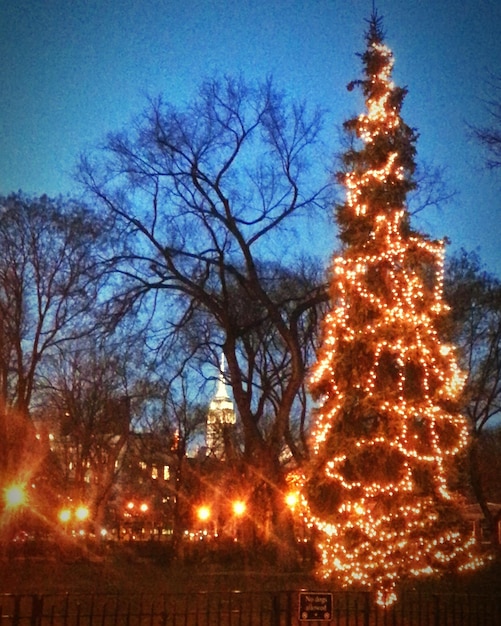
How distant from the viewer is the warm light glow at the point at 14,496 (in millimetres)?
28430

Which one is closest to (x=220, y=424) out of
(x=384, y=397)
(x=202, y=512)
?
(x=202, y=512)

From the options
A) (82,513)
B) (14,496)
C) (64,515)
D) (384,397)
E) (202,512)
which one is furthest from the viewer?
(202,512)

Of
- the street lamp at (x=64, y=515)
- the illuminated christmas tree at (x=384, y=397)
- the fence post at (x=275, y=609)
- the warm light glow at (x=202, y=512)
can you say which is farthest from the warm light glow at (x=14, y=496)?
the fence post at (x=275, y=609)

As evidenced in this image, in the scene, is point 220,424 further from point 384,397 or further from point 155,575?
point 384,397

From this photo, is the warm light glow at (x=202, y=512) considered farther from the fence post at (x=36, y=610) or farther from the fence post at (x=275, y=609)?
the fence post at (x=36, y=610)

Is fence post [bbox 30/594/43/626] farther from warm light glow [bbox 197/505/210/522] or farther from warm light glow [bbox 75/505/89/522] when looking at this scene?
warm light glow [bbox 197/505/210/522]

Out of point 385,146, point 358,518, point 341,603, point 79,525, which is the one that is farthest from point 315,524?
point 79,525

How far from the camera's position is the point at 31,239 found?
1106 inches

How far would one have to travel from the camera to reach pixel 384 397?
1628 centimetres

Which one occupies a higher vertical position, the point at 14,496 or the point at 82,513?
the point at 82,513

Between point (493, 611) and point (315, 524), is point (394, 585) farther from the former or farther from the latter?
point (493, 611)

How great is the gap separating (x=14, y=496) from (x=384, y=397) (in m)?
17.4

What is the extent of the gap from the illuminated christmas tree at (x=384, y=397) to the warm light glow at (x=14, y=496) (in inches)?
574

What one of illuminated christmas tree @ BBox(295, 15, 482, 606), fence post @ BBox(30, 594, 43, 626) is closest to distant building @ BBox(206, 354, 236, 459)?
illuminated christmas tree @ BBox(295, 15, 482, 606)
